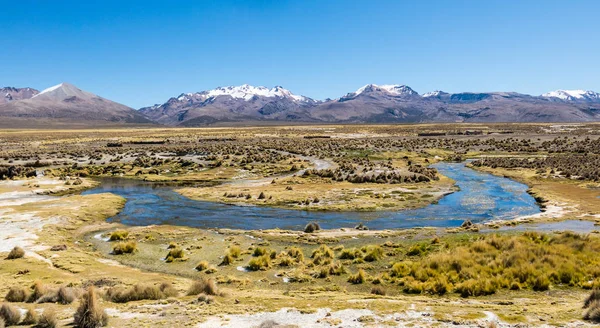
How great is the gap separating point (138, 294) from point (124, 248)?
10.1m

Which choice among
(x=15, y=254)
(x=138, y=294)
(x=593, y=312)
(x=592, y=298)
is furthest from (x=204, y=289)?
(x=592, y=298)

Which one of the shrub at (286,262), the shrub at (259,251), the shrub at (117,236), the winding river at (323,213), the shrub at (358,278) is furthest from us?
the winding river at (323,213)

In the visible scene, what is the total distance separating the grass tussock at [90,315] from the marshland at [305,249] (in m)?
0.05

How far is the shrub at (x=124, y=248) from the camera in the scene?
Answer: 25484 mm

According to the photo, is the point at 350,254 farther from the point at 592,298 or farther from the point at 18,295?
the point at 18,295

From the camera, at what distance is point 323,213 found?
37.8 meters

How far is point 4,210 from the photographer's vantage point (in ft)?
118

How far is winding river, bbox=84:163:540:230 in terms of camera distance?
33.9 metres

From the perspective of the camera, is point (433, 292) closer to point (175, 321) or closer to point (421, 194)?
point (175, 321)

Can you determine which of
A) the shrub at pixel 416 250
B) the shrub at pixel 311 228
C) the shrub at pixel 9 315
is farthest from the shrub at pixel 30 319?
the shrub at pixel 311 228

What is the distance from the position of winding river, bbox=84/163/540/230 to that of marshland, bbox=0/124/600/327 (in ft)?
0.74

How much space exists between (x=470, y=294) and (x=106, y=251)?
20732 millimetres

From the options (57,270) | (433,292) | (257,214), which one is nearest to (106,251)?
(57,270)

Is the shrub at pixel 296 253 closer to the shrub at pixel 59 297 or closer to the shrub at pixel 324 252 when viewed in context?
the shrub at pixel 324 252
